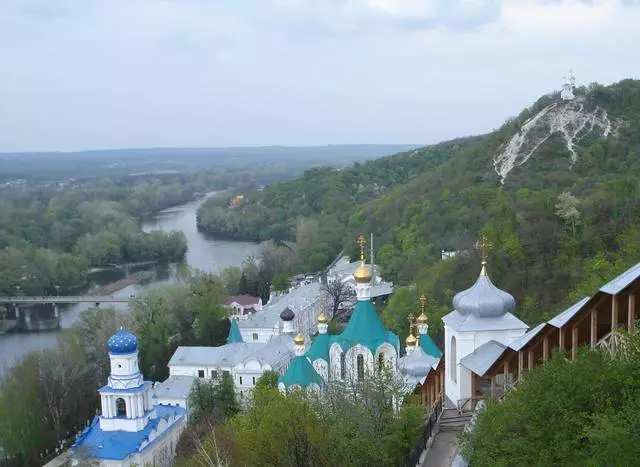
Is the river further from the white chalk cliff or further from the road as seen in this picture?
the white chalk cliff

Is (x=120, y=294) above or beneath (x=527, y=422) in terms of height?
beneath

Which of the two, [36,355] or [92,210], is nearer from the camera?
[36,355]

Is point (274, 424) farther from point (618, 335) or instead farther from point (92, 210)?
point (92, 210)

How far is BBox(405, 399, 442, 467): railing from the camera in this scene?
9.21 meters

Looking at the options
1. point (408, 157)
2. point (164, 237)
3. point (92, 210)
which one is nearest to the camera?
point (164, 237)

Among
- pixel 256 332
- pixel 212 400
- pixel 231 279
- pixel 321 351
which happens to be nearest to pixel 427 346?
pixel 321 351

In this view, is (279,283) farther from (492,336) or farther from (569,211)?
(492,336)

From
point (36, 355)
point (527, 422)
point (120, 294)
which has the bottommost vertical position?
point (120, 294)

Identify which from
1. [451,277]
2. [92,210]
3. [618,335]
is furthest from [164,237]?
[618,335]

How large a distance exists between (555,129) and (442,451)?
104ft

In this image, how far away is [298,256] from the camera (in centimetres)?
4469

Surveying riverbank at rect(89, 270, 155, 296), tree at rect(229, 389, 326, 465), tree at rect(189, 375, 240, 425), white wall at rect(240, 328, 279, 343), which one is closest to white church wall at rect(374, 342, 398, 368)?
tree at rect(189, 375, 240, 425)

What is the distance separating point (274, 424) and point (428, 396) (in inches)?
142

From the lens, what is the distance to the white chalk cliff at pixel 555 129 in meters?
37.7
